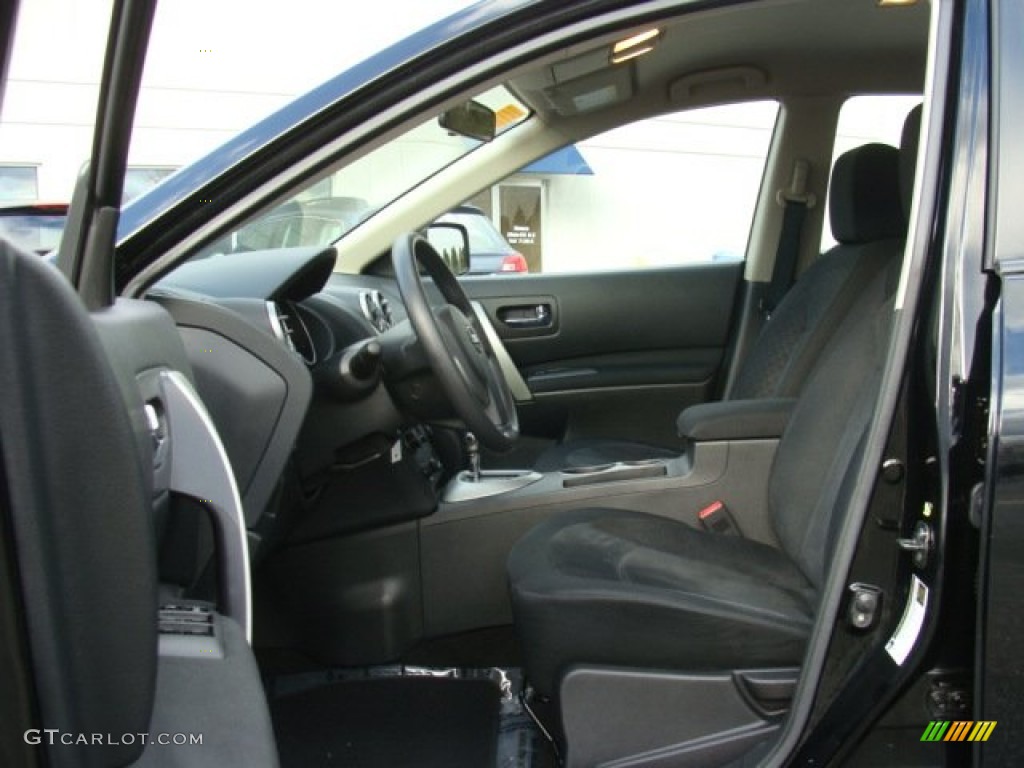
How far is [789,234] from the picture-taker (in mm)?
3094

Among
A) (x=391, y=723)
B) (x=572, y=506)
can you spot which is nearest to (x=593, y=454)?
(x=572, y=506)

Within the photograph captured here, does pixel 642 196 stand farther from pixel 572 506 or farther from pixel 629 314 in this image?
pixel 572 506

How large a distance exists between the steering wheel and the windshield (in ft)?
0.98

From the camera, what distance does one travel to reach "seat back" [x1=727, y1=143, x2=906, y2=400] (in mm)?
2051

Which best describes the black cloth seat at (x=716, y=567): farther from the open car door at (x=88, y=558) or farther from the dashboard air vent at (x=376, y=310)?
the dashboard air vent at (x=376, y=310)

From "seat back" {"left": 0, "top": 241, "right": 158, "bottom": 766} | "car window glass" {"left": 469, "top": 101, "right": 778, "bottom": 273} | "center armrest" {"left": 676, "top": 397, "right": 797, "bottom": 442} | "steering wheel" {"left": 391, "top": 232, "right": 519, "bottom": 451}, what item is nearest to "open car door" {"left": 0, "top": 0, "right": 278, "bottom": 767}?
"seat back" {"left": 0, "top": 241, "right": 158, "bottom": 766}

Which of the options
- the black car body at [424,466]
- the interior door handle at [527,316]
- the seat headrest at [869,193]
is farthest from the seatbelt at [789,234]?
the seat headrest at [869,193]

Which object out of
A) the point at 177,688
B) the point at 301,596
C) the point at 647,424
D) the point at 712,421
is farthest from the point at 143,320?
the point at 647,424

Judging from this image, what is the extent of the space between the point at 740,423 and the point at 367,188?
1185 mm

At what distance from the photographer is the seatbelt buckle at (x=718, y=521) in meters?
2.06

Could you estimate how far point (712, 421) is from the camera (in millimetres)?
2109

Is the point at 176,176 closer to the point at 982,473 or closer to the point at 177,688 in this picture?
the point at 177,688

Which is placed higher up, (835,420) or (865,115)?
(865,115)

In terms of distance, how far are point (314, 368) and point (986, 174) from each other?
1.27 m
